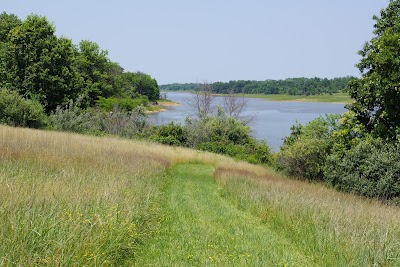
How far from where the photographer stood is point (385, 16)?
62.8ft

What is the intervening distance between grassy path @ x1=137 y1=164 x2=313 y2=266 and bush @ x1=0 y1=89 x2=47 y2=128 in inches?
862

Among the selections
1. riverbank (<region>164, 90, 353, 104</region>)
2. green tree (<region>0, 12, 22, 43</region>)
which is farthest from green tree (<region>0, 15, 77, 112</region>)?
riverbank (<region>164, 90, 353, 104</region>)

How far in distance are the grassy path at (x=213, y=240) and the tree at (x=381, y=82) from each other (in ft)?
30.4

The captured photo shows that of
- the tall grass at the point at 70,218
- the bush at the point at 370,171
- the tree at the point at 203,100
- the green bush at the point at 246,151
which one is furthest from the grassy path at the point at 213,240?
the tree at the point at 203,100

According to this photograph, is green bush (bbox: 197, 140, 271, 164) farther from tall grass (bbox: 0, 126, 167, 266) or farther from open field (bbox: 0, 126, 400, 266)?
tall grass (bbox: 0, 126, 167, 266)

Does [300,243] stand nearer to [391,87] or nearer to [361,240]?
[361,240]

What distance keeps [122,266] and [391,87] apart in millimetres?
14018

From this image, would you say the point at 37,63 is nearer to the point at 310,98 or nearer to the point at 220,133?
the point at 220,133

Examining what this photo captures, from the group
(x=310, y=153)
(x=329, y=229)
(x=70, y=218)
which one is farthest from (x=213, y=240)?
(x=310, y=153)

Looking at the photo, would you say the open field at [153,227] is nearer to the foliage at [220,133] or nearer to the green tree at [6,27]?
the foliage at [220,133]

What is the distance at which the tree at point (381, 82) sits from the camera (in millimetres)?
15594

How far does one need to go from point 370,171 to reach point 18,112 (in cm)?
2437

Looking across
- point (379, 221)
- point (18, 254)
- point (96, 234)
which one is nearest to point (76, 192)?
point (96, 234)

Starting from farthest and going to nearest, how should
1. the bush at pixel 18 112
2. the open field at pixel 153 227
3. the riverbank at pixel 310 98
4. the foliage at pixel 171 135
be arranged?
the riverbank at pixel 310 98, the foliage at pixel 171 135, the bush at pixel 18 112, the open field at pixel 153 227
